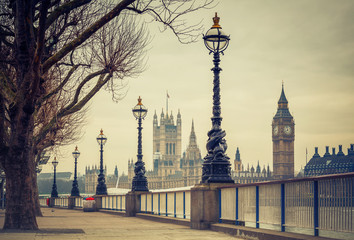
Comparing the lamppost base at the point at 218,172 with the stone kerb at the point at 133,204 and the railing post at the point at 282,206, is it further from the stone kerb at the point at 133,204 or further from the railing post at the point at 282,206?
the stone kerb at the point at 133,204

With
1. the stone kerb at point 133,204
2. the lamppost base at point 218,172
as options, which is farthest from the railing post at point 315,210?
the stone kerb at point 133,204

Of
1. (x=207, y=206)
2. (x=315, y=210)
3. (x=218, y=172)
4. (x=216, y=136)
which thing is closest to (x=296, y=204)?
(x=315, y=210)

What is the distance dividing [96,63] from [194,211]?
338 inches

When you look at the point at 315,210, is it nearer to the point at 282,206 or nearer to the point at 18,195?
the point at 282,206

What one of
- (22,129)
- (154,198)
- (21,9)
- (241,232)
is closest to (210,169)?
(241,232)

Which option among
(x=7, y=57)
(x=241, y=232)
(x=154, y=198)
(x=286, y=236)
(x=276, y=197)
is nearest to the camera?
(x=286, y=236)

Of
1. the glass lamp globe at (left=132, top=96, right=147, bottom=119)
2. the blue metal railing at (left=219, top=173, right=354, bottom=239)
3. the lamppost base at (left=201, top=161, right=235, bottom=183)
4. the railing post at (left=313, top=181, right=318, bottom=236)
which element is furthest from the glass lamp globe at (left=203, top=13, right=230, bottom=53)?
the glass lamp globe at (left=132, top=96, right=147, bottom=119)

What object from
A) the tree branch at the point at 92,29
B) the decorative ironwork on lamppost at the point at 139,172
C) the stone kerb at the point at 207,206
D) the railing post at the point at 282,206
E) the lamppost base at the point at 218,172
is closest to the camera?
the railing post at the point at 282,206

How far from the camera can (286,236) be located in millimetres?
11297

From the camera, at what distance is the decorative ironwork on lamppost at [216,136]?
16812 mm

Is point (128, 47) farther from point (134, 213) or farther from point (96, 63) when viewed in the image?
point (134, 213)

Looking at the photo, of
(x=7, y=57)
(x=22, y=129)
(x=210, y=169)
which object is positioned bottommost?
(x=210, y=169)

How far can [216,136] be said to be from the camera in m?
17.1

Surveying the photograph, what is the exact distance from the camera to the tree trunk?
51.8ft
